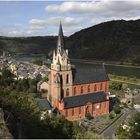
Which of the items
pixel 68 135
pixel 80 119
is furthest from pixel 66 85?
pixel 68 135

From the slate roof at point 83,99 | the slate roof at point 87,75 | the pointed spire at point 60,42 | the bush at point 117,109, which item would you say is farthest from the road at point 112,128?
the pointed spire at point 60,42

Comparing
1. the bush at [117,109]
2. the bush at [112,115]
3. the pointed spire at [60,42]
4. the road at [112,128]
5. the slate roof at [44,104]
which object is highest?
the pointed spire at [60,42]

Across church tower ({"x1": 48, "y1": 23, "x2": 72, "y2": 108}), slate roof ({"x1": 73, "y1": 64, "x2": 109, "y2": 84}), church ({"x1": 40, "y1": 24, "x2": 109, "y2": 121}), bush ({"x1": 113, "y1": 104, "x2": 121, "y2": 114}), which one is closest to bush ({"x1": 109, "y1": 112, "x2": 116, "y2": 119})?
bush ({"x1": 113, "y1": 104, "x2": 121, "y2": 114})

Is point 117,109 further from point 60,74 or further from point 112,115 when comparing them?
point 60,74

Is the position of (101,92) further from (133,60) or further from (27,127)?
(133,60)

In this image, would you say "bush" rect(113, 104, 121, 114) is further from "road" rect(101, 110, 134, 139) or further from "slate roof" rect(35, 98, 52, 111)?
"slate roof" rect(35, 98, 52, 111)

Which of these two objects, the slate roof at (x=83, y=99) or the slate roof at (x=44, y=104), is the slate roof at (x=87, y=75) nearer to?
the slate roof at (x=83, y=99)

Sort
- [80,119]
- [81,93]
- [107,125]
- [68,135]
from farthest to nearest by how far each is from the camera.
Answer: [81,93] → [80,119] → [107,125] → [68,135]

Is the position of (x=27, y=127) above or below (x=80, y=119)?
above
